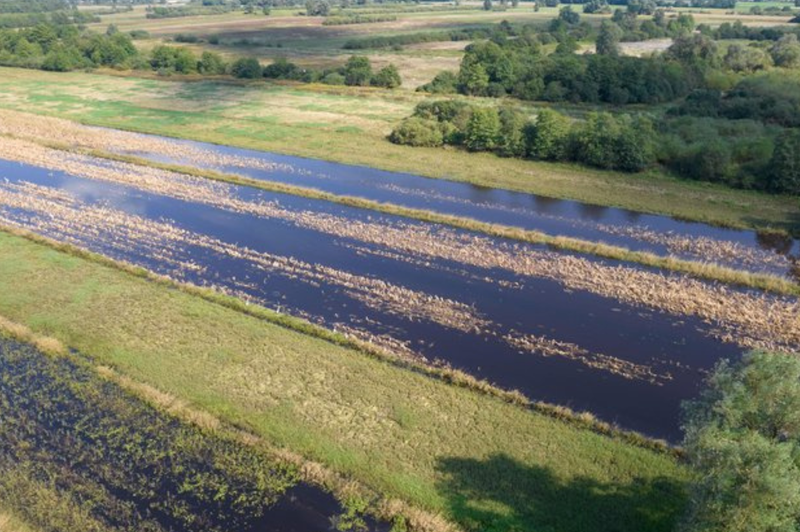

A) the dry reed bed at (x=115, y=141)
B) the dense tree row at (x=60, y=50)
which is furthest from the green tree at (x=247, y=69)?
the dry reed bed at (x=115, y=141)

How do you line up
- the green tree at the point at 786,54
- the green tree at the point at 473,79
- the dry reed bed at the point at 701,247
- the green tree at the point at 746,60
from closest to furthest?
the dry reed bed at the point at 701,247 < the green tree at the point at 473,79 < the green tree at the point at 786,54 < the green tree at the point at 746,60

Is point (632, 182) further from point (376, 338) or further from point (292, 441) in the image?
point (292, 441)

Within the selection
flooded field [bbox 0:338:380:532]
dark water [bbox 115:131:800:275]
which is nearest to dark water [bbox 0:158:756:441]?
dark water [bbox 115:131:800:275]

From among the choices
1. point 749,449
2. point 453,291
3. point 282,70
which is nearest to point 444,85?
point 282,70

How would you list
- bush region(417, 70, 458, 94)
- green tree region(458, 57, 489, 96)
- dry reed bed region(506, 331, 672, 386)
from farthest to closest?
bush region(417, 70, 458, 94) < green tree region(458, 57, 489, 96) < dry reed bed region(506, 331, 672, 386)

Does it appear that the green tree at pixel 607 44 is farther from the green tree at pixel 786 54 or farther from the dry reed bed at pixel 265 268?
the dry reed bed at pixel 265 268

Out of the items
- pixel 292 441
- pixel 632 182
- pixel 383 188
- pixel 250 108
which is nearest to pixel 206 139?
pixel 250 108

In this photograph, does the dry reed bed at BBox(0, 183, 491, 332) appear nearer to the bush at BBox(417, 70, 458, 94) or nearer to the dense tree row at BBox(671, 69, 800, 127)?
the dense tree row at BBox(671, 69, 800, 127)
